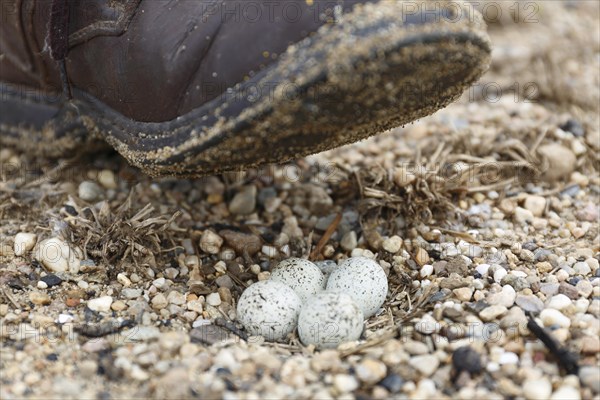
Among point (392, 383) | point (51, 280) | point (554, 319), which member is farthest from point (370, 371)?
point (51, 280)

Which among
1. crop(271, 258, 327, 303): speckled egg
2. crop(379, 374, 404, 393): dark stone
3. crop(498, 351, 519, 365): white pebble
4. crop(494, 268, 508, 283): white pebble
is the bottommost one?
crop(494, 268, 508, 283): white pebble

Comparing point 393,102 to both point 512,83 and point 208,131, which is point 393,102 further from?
point 512,83


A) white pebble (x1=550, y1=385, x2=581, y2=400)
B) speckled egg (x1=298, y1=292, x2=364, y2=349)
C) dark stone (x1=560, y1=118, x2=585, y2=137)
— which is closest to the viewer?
white pebble (x1=550, y1=385, x2=581, y2=400)

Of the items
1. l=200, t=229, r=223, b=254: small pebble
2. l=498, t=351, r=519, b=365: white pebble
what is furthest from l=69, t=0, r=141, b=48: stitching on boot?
l=498, t=351, r=519, b=365: white pebble

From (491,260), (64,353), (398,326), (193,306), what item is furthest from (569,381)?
(64,353)

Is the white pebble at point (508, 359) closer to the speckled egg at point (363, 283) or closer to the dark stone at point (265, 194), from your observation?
the speckled egg at point (363, 283)

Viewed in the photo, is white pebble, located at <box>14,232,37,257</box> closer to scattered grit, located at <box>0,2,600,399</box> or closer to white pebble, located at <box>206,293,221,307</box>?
scattered grit, located at <box>0,2,600,399</box>

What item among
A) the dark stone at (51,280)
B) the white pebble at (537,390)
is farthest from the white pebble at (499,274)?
the dark stone at (51,280)
